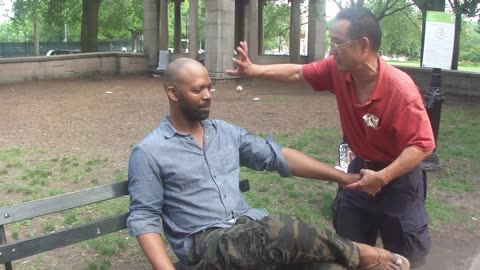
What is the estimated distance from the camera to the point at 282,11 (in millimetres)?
35906

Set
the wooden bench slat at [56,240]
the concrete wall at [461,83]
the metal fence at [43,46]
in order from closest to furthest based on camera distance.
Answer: the wooden bench slat at [56,240]
the concrete wall at [461,83]
the metal fence at [43,46]

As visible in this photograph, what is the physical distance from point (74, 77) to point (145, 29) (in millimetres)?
5266

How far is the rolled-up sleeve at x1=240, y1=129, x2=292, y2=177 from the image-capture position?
3.18 metres

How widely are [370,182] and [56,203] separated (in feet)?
5.42

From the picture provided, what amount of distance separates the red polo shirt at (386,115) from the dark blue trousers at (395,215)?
172 millimetres

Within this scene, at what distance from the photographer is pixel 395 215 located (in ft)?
9.91

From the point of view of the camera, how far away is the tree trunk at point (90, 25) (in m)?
23.4

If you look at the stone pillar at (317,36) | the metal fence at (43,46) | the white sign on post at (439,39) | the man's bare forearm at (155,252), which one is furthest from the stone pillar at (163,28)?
the man's bare forearm at (155,252)

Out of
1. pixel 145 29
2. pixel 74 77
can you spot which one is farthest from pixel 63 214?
pixel 145 29

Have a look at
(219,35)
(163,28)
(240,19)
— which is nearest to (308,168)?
(219,35)

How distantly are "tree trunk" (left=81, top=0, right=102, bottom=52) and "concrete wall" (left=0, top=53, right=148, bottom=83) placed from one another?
2.48 meters

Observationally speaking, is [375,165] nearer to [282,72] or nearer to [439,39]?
[282,72]

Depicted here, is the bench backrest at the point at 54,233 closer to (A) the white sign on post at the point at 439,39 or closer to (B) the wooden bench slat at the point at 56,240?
(B) the wooden bench slat at the point at 56,240

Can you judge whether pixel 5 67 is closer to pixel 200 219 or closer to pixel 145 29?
pixel 145 29
